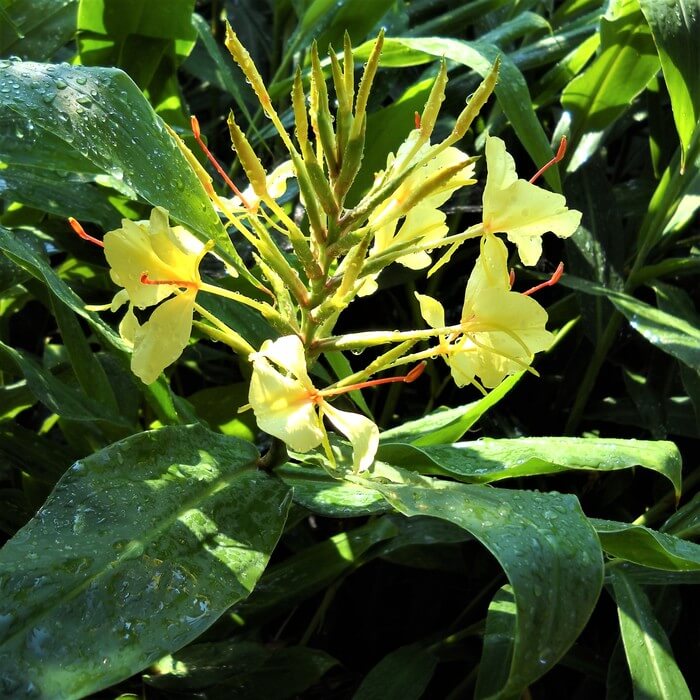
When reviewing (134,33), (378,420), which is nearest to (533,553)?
(378,420)

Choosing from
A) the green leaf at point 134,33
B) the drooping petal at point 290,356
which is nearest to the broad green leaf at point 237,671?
the drooping petal at point 290,356

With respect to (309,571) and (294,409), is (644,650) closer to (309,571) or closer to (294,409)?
(309,571)

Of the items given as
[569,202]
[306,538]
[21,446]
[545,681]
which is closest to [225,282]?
[21,446]

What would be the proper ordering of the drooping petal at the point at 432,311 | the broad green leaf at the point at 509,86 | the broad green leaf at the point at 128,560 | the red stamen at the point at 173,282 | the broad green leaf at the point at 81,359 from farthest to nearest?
the broad green leaf at the point at 509,86 → the broad green leaf at the point at 81,359 → the drooping petal at the point at 432,311 → the red stamen at the point at 173,282 → the broad green leaf at the point at 128,560

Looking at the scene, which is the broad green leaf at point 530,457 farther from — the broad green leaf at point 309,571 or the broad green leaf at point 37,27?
the broad green leaf at point 37,27

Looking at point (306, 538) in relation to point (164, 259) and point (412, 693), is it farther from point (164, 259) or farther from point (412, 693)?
point (164, 259)

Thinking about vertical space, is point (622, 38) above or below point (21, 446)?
above
